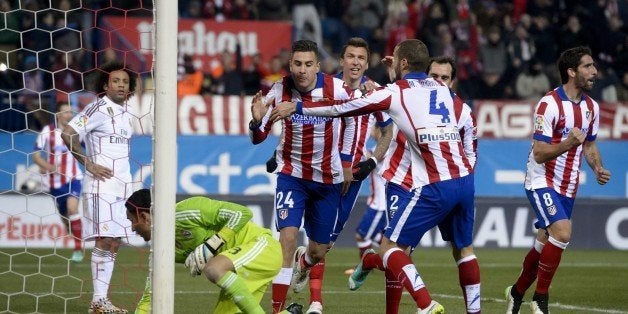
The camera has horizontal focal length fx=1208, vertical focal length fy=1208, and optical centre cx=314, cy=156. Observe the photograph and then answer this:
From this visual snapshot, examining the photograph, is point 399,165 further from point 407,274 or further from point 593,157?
point 593,157

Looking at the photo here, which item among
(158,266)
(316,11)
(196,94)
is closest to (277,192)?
(158,266)

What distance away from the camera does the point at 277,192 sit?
9.15 m

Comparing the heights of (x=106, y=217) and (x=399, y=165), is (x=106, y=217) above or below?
below

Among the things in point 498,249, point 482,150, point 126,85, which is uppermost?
point 126,85

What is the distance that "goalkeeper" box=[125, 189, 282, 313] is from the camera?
7352 mm

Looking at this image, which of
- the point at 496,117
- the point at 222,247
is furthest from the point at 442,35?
the point at 222,247

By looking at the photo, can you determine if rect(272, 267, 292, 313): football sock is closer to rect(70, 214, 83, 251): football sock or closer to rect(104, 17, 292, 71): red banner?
rect(70, 214, 83, 251): football sock

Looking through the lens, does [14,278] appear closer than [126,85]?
No

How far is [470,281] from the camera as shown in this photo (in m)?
8.16

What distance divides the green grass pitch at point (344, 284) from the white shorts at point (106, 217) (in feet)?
2.07

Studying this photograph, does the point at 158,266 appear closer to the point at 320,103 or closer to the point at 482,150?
the point at 320,103

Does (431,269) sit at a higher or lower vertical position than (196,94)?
lower

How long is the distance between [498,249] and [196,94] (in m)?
5.51

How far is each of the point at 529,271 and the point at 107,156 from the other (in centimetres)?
355
